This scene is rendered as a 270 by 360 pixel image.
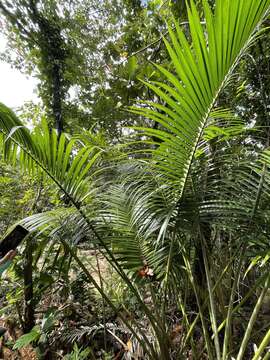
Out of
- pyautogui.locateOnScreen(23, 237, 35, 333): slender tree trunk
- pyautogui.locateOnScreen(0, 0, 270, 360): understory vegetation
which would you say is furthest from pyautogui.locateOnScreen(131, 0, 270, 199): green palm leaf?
pyautogui.locateOnScreen(23, 237, 35, 333): slender tree trunk

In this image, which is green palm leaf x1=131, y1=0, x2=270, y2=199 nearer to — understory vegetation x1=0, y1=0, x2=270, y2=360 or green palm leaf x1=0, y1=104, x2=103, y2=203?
understory vegetation x1=0, y1=0, x2=270, y2=360

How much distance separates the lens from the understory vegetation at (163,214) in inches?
29.0

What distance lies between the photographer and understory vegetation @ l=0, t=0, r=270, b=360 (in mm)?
735

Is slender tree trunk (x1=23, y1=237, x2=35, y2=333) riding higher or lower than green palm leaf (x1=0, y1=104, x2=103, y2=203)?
lower

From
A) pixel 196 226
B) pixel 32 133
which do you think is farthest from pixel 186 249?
pixel 32 133

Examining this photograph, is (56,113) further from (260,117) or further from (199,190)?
(199,190)

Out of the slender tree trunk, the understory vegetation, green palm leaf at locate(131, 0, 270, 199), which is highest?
green palm leaf at locate(131, 0, 270, 199)

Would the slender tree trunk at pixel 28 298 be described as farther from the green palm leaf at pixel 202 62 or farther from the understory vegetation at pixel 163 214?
the green palm leaf at pixel 202 62

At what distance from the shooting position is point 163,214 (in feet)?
3.08

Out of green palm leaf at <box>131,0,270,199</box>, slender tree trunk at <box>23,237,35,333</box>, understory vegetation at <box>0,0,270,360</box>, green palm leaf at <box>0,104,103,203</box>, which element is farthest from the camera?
slender tree trunk at <box>23,237,35,333</box>

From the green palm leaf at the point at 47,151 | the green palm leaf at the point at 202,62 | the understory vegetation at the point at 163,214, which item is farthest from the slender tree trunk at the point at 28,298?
the green palm leaf at the point at 202,62

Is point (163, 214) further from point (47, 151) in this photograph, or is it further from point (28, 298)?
point (28, 298)

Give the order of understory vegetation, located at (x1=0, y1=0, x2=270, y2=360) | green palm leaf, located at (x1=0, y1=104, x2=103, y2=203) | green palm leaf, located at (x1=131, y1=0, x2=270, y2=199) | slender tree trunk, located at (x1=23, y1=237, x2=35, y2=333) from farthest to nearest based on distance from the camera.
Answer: slender tree trunk, located at (x1=23, y1=237, x2=35, y2=333) → green palm leaf, located at (x1=0, y1=104, x2=103, y2=203) → understory vegetation, located at (x1=0, y1=0, x2=270, y2=360) → green palm leaf, located at (x1=131, y1=0, x2=270, y2=199)

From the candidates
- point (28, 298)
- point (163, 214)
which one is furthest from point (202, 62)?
point (28, 298)
